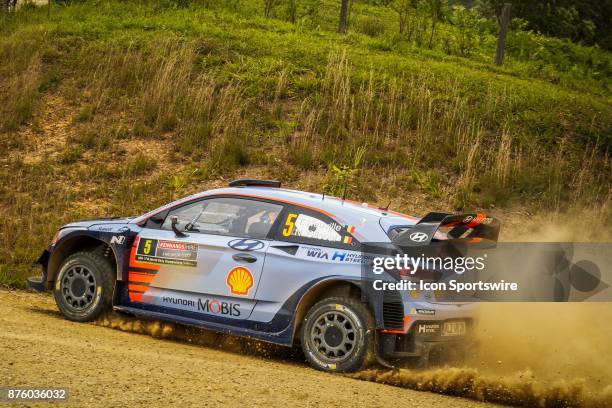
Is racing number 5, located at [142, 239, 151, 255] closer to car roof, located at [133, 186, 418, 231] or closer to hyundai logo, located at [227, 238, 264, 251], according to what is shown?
car roof, located at [133, 186, 418, 231]

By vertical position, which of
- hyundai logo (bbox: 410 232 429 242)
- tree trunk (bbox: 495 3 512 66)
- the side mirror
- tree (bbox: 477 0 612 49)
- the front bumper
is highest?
tree (bbox: 477 0 612 49)

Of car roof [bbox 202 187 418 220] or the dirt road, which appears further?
car roof [bbox 202 187 418 220]

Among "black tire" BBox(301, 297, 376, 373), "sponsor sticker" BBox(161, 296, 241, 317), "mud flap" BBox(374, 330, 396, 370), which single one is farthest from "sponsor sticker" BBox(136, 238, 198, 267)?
"mud flap" BBox(374, 330, 396, 370)

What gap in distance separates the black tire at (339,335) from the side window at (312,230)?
56 cm

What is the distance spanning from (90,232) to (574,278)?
4.90 m

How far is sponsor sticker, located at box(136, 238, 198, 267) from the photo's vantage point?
28.9 ft

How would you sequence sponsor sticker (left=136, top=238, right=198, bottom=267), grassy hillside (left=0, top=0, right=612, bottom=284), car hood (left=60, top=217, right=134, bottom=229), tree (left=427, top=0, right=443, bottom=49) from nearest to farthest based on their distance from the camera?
sponsor sticker (left=136, top=238, right=198, bottom=267) → car hood (left=60, top=217, right=134, bottom=229) → grassy hillside (left=0, top=0, right=612, bottom=284) → tree (left=427, top=0, right=443, bottom=49)

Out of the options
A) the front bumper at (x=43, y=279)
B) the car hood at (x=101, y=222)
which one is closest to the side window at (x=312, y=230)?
the car hood at (x=101, y=222)

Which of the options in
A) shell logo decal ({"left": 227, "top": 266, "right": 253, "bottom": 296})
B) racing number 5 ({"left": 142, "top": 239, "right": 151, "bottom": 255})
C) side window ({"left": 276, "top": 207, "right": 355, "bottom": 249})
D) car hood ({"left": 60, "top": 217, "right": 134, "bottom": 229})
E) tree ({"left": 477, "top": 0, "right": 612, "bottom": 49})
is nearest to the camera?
side window ({"left": 276, "top": 207, "right": 355, "bottom": 249})

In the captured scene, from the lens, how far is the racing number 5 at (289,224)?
8.52 metres

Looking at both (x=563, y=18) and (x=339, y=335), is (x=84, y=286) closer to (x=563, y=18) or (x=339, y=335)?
(x=339, y=335)

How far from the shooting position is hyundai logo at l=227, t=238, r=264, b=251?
852cm

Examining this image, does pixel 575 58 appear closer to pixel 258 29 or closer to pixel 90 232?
pixel 258 29

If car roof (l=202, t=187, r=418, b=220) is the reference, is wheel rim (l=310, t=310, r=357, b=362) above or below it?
below
